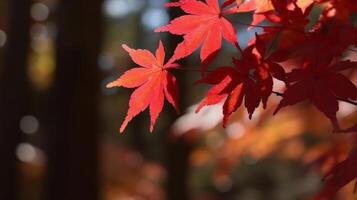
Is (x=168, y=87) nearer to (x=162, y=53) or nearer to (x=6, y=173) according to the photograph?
(x=162, y=53)

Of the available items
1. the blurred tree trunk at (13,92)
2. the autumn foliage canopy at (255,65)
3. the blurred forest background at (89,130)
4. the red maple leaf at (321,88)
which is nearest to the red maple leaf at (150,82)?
the autumn foliage canopy at (255,65)

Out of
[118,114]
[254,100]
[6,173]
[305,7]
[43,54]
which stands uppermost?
[305,7]

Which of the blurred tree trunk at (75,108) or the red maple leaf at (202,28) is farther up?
the red maple leaf at (202,28)

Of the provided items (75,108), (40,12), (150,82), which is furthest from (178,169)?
(40,12)

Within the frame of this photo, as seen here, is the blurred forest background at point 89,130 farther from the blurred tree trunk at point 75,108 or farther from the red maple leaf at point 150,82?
the red maple leaf at point 150,82

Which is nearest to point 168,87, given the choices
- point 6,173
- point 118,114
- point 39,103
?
point 6,173

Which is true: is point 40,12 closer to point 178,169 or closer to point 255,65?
point 178,169
